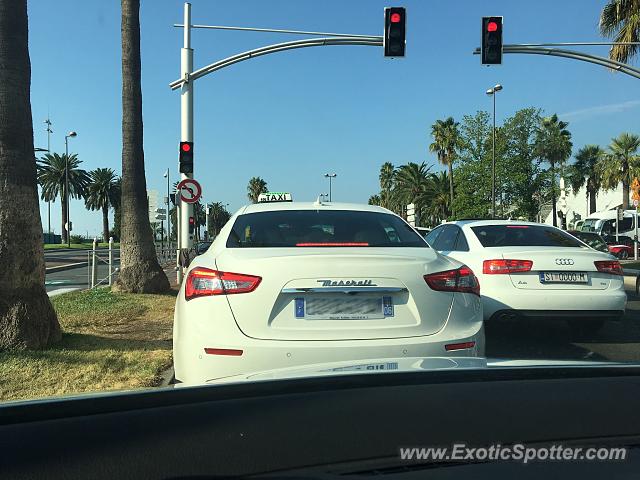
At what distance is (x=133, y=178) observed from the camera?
12.5 meters

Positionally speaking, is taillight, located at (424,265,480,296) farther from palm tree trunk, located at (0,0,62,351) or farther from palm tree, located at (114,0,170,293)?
palm tree, located at (114,0,170,293)

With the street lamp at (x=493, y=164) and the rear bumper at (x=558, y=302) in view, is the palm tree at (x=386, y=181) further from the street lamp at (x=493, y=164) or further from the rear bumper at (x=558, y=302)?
the rear bumper at (x=558, y=302)

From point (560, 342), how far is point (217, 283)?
537 centimetres

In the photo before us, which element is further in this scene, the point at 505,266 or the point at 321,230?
the point at 505,266

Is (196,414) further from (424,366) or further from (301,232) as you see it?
(301,232)

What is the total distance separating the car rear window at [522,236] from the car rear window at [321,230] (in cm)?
331

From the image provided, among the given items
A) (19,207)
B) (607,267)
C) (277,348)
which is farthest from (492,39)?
(277,348)

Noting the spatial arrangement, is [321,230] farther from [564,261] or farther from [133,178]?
[133,178]

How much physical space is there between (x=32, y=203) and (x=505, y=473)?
642 cm

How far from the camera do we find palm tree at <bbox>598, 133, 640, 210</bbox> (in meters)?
47.2

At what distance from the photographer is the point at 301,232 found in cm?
446

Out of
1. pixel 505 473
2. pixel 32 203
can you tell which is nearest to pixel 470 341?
pixel 505 473

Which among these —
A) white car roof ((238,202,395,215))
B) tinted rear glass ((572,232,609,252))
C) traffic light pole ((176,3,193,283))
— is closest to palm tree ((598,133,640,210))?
tinted rear glass ((572,232,609,252))

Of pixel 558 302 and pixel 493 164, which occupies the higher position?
pixel 493 164
